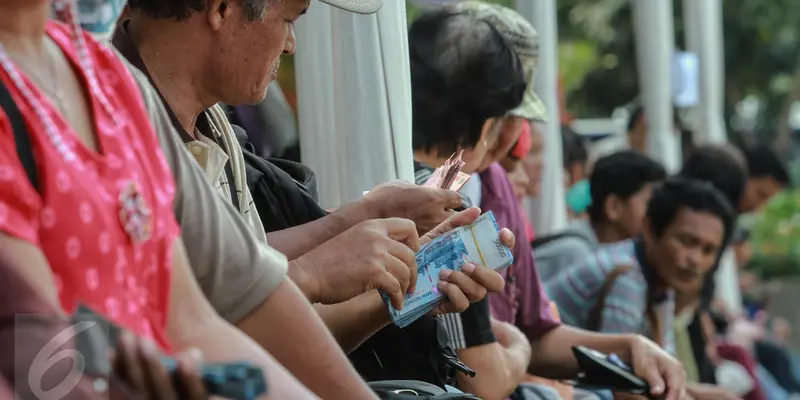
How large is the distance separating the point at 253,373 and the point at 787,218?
13217mm

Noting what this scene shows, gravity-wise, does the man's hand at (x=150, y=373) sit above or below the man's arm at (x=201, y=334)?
above

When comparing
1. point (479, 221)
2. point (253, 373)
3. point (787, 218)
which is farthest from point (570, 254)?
point (787, 218)

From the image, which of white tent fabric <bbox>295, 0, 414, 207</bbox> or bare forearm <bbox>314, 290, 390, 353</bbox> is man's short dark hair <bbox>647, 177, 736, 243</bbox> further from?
bare forearm <bbox>314, 290, 390, 353</bbox>

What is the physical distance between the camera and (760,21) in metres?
25.5

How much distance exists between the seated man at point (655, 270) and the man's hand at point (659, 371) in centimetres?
48

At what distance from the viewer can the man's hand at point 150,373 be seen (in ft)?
4.33

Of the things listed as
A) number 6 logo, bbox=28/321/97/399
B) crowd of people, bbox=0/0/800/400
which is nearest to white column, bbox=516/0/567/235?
crowd of people, bbox=0/0/800/400

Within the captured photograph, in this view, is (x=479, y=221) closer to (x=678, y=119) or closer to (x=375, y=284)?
(x=375, y=284)

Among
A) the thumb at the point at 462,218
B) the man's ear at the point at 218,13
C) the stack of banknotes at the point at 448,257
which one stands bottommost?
the stack of banknotes at the point at 448,257

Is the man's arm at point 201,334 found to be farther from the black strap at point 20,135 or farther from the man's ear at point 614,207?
the man's ear at point 614,207

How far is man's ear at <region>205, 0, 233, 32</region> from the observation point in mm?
2348

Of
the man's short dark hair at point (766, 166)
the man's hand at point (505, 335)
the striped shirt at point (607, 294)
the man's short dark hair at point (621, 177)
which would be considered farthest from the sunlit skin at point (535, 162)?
the man's hand at point (505, 335)

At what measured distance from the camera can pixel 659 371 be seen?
3.94 meters

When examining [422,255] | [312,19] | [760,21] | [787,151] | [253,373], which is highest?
[312,19]
